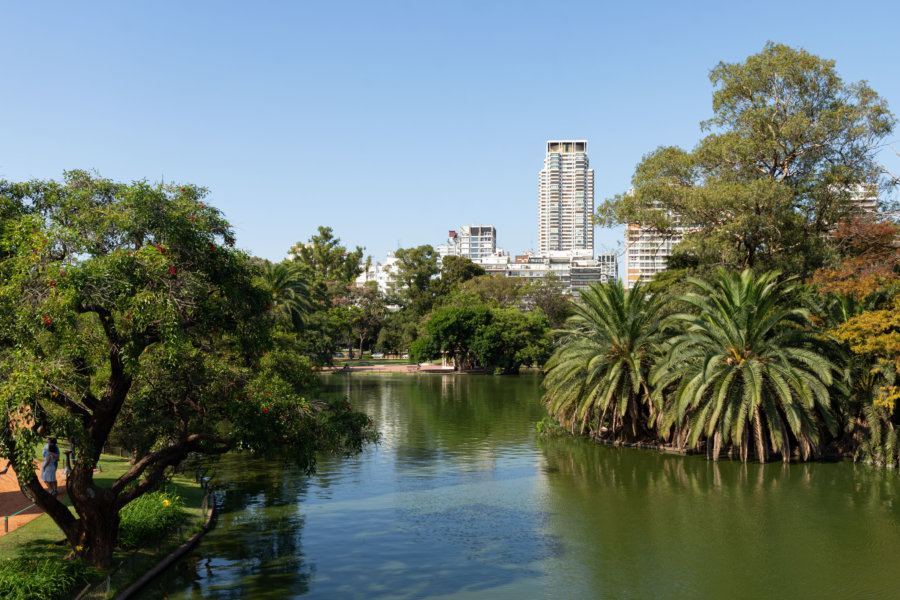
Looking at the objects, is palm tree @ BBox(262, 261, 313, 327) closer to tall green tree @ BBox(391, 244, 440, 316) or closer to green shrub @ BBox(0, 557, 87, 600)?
green shrub @ BBox(0, 557, 87, 600)

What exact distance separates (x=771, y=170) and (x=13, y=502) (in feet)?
122

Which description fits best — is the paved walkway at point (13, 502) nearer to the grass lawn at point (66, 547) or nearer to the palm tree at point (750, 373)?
the grass lawn at point (66, 547)

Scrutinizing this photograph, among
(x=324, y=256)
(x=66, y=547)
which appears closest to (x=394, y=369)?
(x=324, y=256)

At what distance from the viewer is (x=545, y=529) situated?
21609 mm

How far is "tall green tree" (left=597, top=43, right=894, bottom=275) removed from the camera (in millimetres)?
35375

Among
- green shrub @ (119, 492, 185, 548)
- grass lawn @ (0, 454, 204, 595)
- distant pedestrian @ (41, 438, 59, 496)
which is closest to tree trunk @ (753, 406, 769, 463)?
grass lawn @ (0, 454, 204, 595)

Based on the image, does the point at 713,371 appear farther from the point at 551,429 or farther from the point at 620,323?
the point at 551,429

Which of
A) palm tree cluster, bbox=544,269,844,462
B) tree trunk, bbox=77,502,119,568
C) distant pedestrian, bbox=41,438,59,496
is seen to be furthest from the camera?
palm tree cluster, bbox=544,269,844,462

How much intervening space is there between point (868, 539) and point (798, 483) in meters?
6.98

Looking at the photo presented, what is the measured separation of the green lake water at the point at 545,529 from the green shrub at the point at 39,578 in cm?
210

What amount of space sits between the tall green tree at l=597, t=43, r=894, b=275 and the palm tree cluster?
289 cm

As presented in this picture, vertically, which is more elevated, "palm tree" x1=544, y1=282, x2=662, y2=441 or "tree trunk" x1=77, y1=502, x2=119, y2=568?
"palm tree" x1=544, y1=282, x2=662, y2=441

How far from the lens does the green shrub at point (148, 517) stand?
705 inches

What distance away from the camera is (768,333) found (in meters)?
32.3
